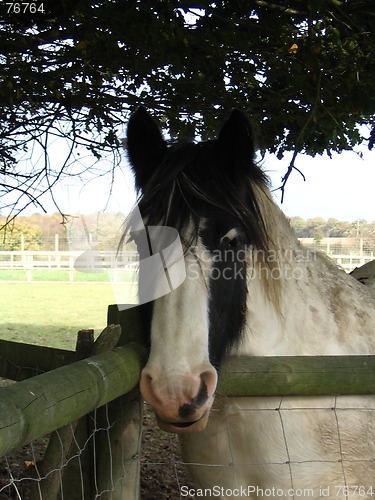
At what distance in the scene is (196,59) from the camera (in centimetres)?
421

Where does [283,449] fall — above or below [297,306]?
below

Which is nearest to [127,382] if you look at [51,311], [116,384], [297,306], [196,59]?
[116,384]

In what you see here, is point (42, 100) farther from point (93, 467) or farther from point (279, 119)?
point (93, 467)

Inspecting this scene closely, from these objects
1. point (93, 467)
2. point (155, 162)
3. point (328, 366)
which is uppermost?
point (155, 162)

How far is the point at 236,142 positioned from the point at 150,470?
4.18 metres

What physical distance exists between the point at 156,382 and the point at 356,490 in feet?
4.21

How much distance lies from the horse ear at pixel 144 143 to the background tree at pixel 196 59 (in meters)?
1.01

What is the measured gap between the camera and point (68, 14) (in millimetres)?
3520

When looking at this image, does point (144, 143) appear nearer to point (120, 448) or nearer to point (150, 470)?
point (120, 448)

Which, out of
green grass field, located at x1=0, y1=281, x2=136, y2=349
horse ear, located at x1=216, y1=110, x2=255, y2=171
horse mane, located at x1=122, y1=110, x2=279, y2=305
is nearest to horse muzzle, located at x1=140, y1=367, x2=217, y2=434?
horse mane, located at x1=122, y1=110, x2=279, y2=305

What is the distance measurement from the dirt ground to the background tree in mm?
2799

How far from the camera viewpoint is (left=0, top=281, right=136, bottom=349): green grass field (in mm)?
10922

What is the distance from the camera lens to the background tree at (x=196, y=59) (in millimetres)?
3572

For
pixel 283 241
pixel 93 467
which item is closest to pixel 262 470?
pixel 93 467
